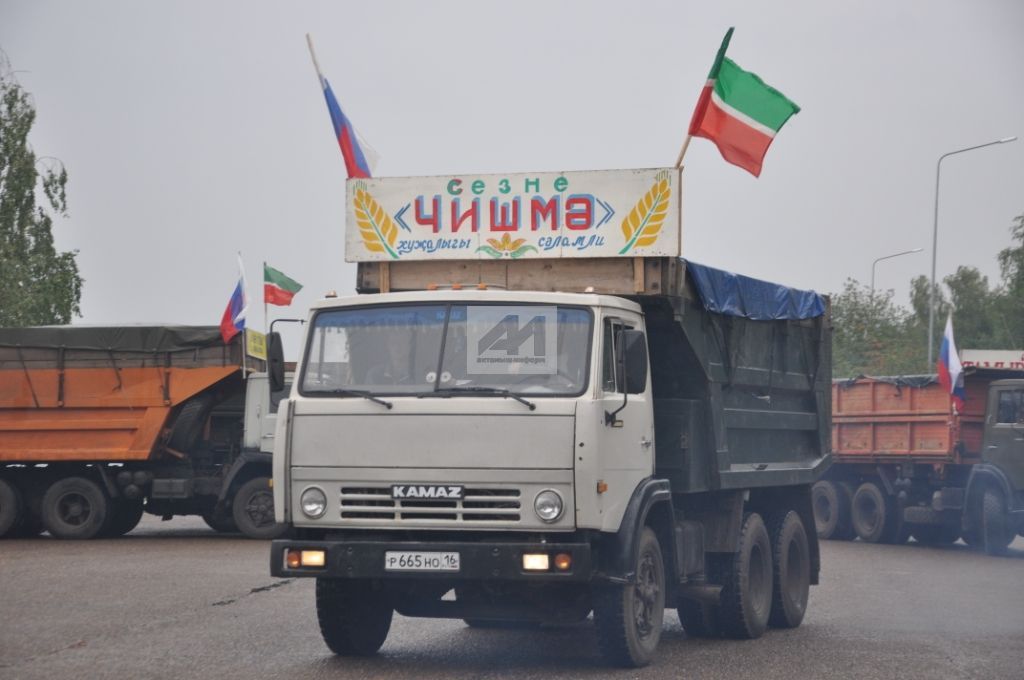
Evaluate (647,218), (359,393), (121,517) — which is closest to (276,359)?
(359,393)

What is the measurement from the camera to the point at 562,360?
9.27 metres

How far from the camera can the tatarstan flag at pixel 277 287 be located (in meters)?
27.8

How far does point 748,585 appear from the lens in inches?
466

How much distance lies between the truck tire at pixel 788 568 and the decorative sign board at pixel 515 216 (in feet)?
12.0

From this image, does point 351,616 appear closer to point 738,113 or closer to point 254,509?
point 738,113

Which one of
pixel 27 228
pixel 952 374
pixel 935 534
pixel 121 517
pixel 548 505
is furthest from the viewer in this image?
pixel 27 228

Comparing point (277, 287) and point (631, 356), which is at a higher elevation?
point (277, 287)

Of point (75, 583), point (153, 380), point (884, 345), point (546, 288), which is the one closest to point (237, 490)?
point (153, 380)

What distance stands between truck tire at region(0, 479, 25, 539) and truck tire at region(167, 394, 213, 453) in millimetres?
2277

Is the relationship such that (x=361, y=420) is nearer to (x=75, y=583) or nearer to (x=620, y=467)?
(x=620, y=467)

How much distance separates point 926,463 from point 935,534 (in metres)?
1.33

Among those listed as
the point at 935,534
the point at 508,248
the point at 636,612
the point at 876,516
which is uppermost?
the point at 508,248

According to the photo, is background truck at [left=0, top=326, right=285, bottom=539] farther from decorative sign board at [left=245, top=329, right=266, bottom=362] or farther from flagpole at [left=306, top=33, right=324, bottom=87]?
flagpole at [left=306, top=33, right=324, bottom=87]

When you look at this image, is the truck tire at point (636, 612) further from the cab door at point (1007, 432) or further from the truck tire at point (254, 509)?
the cab door at point (1007, 432)
